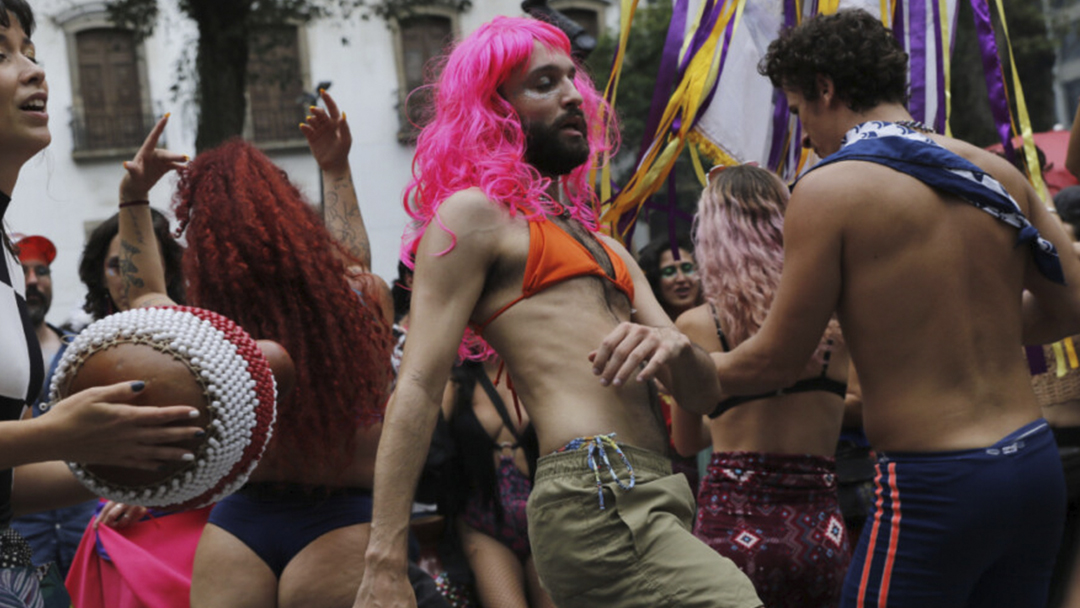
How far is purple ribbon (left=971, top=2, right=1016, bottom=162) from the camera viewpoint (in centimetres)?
416

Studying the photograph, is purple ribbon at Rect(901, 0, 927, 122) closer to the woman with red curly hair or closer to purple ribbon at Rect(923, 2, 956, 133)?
purple ribbon at Rect(923, 2, 956, 133)

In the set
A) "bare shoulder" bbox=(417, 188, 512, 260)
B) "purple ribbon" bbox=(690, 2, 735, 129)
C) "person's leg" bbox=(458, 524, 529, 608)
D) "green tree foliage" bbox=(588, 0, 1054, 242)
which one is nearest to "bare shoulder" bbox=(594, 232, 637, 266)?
"bare shoulder" bbox=(417, 188, 512, 260)

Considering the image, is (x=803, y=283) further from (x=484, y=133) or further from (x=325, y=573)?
(x=325, y=573)

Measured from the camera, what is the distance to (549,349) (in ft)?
9.06

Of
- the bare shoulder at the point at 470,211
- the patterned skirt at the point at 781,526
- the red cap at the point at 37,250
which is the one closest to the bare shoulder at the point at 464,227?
the bare shoulder at the point at 470,211

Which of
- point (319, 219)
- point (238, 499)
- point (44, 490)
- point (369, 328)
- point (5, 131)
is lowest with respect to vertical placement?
point (238, 499)

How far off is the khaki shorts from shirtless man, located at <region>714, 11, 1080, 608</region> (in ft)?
1.59

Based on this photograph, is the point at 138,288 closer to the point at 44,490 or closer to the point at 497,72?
the point at 44,490

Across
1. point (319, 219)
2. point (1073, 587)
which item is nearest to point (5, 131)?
point (319, 219)

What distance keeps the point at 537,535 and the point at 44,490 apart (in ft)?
3.89

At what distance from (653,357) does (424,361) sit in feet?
1.80

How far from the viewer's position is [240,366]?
8.25 ft

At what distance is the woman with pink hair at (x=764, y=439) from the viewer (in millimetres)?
3771

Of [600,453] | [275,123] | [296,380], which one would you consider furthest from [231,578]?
[275,123]
